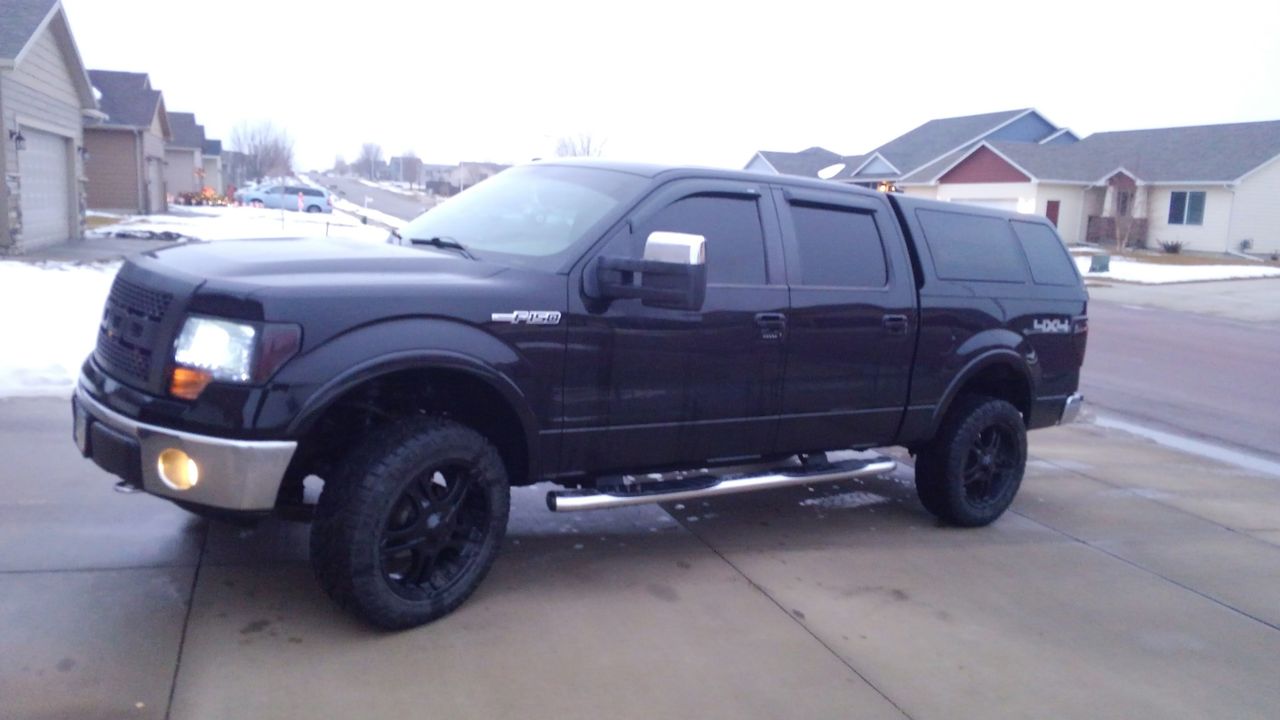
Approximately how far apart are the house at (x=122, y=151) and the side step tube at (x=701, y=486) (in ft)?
113

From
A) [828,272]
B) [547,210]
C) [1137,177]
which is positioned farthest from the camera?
[1137,177]

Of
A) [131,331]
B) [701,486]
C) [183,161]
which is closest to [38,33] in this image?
[131,331]

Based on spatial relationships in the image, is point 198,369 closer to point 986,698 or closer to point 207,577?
point 207,577

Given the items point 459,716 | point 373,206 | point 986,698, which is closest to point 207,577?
point 459,716

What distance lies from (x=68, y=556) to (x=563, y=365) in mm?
2459

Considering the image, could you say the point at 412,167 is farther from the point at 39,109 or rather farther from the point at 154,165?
the point at 39,109

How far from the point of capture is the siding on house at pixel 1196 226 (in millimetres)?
43094

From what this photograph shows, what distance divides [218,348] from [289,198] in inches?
1901

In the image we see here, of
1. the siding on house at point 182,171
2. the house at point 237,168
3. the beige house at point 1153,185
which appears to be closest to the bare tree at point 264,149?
the house at point 237,168

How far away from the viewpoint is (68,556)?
495cm

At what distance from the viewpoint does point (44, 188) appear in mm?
21609

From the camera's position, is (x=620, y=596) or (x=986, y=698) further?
(x=620, y=596)

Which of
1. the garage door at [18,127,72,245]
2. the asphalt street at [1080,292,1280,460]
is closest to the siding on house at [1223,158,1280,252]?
the asphalt street at [1080,292,1280,460]

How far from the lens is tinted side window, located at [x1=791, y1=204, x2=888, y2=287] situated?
18.8 feet
